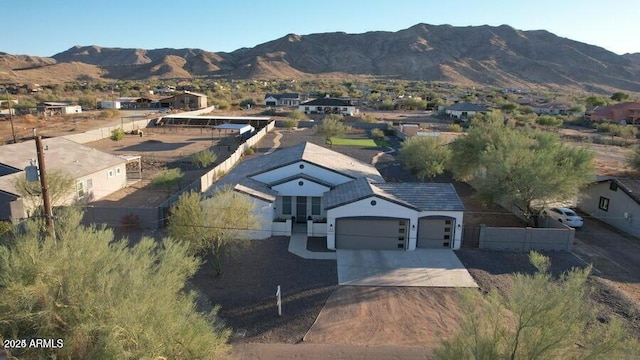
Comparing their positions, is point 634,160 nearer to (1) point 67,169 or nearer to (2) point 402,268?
(2) point 402,268

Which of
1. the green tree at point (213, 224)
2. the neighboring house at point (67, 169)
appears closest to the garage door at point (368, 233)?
the green tree at point (213, 224)

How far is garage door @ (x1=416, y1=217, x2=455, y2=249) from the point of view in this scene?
66.5 feet


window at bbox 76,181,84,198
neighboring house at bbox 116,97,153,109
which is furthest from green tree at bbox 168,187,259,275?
neighboring house at bbox 116,97,153,109

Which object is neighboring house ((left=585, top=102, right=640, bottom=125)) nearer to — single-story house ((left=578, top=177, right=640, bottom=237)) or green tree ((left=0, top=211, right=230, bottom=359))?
single-story house ((left=578, top=177, right=640, bottom=237))

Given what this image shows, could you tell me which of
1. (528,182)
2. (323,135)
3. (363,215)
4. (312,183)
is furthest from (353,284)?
(323,135)

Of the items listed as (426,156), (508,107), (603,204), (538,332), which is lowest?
(603,204)

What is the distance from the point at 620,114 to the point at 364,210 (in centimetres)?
7514

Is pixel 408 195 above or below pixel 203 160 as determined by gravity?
above

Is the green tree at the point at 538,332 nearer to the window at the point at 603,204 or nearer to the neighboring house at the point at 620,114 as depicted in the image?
the window at the point at 603,204

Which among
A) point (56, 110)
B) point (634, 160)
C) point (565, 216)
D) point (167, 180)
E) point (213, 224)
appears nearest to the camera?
point (213, 224)

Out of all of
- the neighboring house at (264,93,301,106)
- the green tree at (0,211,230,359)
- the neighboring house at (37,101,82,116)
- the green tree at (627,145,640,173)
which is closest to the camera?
the green tree at (0,211,230,359)

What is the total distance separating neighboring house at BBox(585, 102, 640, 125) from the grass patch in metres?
48.2

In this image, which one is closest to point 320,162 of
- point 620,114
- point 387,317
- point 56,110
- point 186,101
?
point 387,317

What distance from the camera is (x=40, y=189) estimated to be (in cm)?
2102
